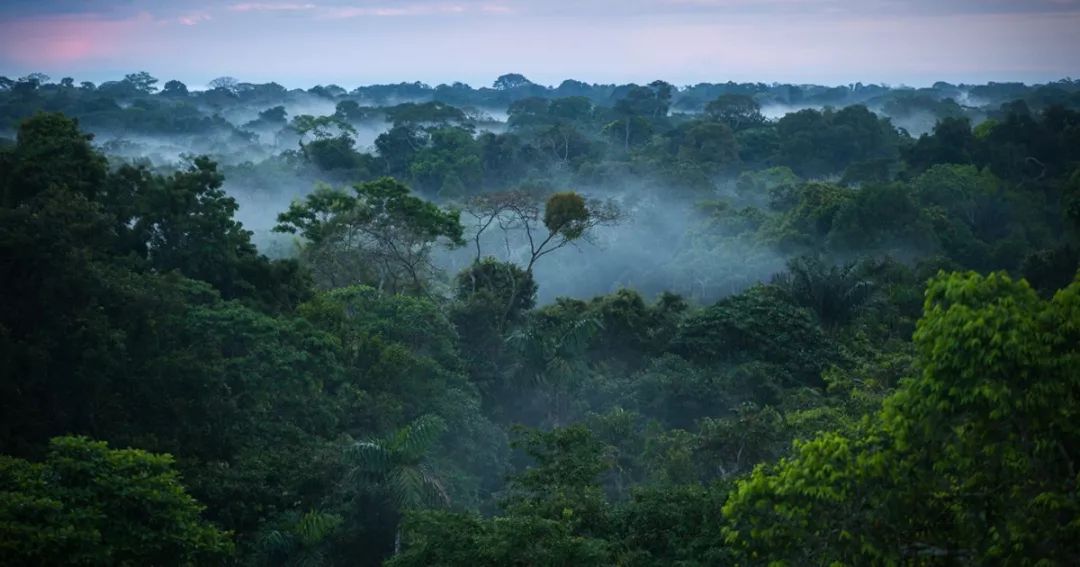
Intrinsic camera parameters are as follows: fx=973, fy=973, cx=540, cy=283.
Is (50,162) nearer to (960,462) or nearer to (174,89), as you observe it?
A: (960,462)

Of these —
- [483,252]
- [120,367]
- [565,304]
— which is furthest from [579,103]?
[120,367]

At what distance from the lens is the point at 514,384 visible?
21.3 m

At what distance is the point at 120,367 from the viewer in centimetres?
1371

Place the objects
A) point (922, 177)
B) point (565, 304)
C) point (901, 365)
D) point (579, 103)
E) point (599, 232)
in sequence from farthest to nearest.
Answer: point (579, 103), point (599, 232), point (922, 177), point (565, 304), point (901, 365)

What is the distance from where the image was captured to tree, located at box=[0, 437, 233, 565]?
8.85m

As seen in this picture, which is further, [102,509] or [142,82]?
[142,82]

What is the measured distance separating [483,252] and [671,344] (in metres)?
17.6

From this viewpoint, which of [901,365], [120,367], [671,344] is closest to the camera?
[120,367]

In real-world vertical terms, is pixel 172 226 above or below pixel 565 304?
above

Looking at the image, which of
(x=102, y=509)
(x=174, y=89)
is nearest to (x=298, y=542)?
(x=102, y=509)

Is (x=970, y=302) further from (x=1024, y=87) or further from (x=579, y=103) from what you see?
(x=1024, y=87)

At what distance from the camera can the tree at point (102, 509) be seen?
885 centimetres

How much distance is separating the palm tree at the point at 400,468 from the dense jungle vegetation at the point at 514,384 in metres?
0.04

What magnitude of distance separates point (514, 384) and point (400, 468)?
792cm
